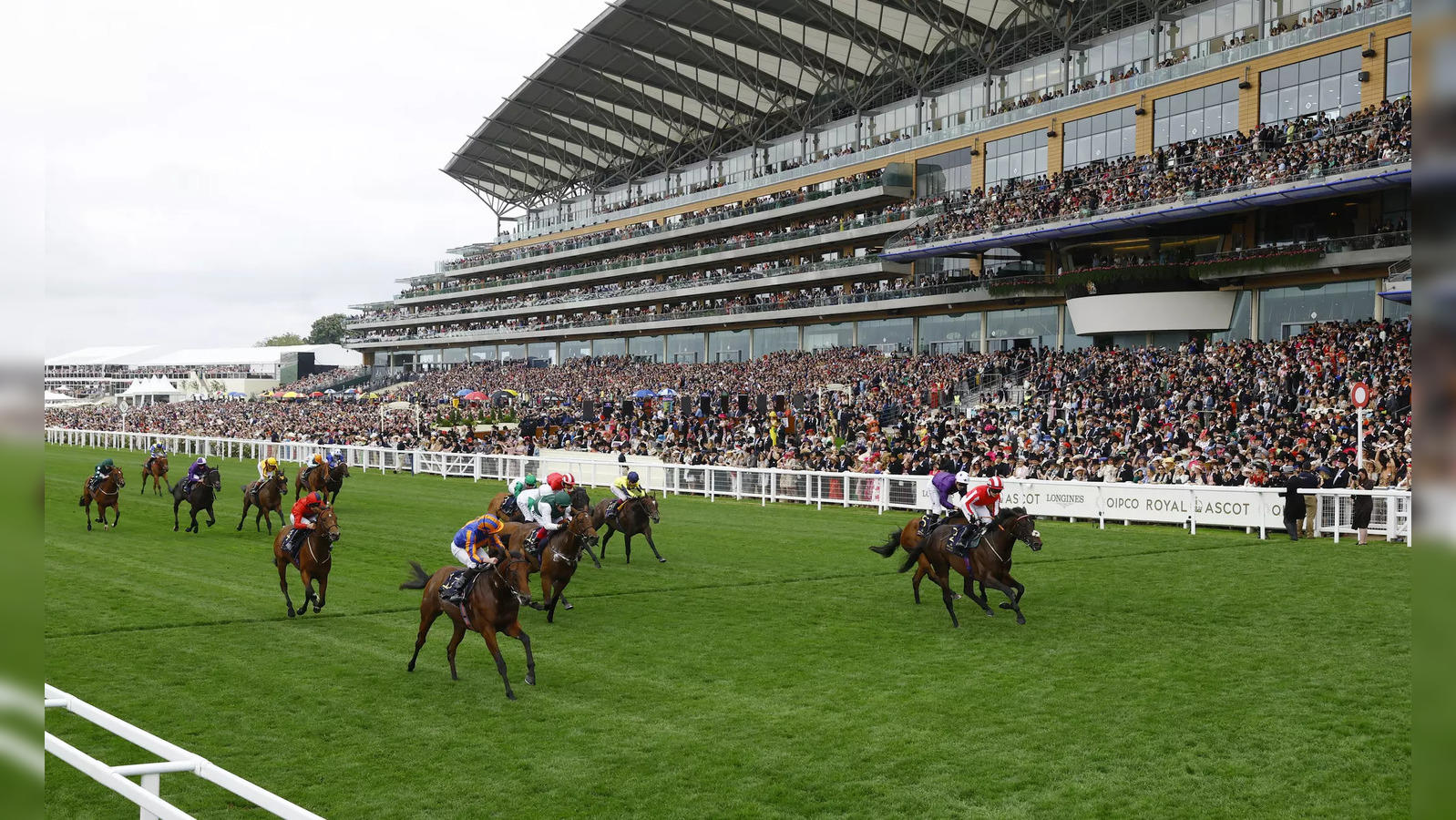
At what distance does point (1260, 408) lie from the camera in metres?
23.6

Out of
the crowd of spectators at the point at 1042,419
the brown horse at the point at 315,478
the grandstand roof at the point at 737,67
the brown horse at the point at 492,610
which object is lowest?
the brown horse at the point at 492,610

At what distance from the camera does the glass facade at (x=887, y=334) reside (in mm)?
45969

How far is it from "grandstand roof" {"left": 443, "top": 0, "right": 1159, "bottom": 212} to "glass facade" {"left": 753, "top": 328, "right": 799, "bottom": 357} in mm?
11256

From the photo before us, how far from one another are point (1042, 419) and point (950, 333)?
17.1 meters

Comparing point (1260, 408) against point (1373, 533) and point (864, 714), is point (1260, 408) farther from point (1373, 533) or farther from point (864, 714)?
point (864, 714)

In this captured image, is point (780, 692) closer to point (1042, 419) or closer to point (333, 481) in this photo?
point (333, 481)

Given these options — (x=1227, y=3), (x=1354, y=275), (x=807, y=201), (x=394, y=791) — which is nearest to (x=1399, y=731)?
(x=394, y=791)

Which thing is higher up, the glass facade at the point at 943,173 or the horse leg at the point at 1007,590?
the glass facade at the point at 943,173

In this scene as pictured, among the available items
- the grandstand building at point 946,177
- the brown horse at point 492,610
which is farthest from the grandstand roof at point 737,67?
the brown horse at point 492,610

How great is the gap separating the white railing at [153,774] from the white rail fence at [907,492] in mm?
8947

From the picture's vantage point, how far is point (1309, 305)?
104ft

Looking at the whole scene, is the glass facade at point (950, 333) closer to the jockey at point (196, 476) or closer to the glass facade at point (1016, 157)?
the glass facade at point (1016, 157)

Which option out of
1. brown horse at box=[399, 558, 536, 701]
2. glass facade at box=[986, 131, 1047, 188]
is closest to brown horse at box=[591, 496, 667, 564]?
brown horse at box=[399, 558, 536, 701]

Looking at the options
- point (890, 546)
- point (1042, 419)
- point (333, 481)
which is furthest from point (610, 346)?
point (890, 546)
